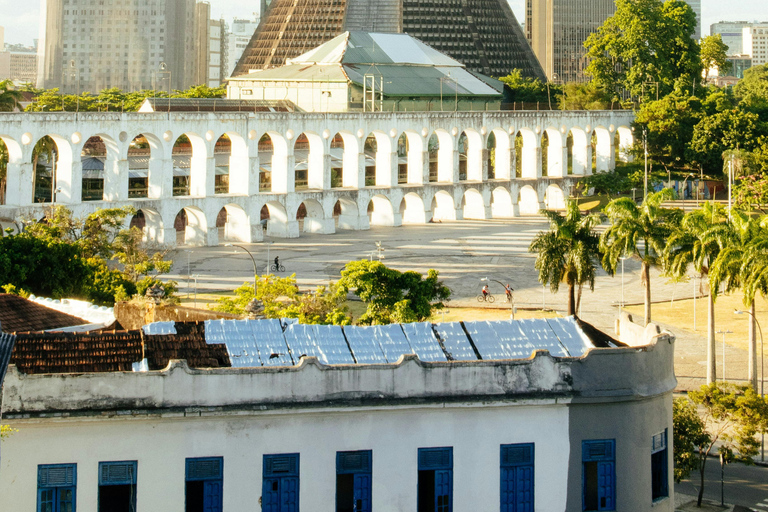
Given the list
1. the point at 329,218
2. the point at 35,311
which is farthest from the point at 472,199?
the point at 35,311

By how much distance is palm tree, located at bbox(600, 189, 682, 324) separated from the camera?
43.0 metres

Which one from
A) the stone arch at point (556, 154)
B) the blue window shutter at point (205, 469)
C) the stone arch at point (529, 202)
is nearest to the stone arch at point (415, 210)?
the stone arch at point (529, 202)

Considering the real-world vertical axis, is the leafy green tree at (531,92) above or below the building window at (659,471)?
above

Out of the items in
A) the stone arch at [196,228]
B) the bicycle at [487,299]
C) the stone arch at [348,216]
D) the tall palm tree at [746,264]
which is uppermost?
the stone arch at [348,216]

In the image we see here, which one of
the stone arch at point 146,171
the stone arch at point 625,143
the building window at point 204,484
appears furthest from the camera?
the stone arch at point 625,143

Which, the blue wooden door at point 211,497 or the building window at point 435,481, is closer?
the blue wooden door at point 211,497

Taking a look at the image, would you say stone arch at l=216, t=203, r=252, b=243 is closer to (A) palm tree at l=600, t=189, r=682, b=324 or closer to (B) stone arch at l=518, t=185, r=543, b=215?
(B) stone arch at l=518, t=185, r=543, b=215

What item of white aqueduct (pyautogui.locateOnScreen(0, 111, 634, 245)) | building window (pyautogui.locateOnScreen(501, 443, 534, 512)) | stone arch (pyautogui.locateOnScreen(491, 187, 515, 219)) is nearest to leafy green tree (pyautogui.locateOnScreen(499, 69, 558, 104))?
white aqueduct (pyautogui.locateOnScreen(0, 111, 634, 245))

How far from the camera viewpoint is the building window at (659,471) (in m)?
20.1

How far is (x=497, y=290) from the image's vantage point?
59.1m

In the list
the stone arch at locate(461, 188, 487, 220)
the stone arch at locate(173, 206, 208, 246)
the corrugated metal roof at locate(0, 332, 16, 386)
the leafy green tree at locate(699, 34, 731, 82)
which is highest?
the leafy green tree at locate(699, 34, 731, 82)

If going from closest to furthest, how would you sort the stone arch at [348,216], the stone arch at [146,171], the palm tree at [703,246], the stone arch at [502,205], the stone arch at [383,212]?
the palm tree at [703,246] < the stone arch at [146,171] < the stone arch at [348,216] < the stone arch at [383,212] < the stone arch at [502,205]

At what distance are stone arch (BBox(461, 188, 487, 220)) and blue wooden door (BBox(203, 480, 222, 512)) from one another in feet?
244

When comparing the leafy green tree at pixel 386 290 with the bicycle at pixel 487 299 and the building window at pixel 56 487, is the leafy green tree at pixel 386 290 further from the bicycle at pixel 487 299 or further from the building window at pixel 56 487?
the building window at pixel 56 487
